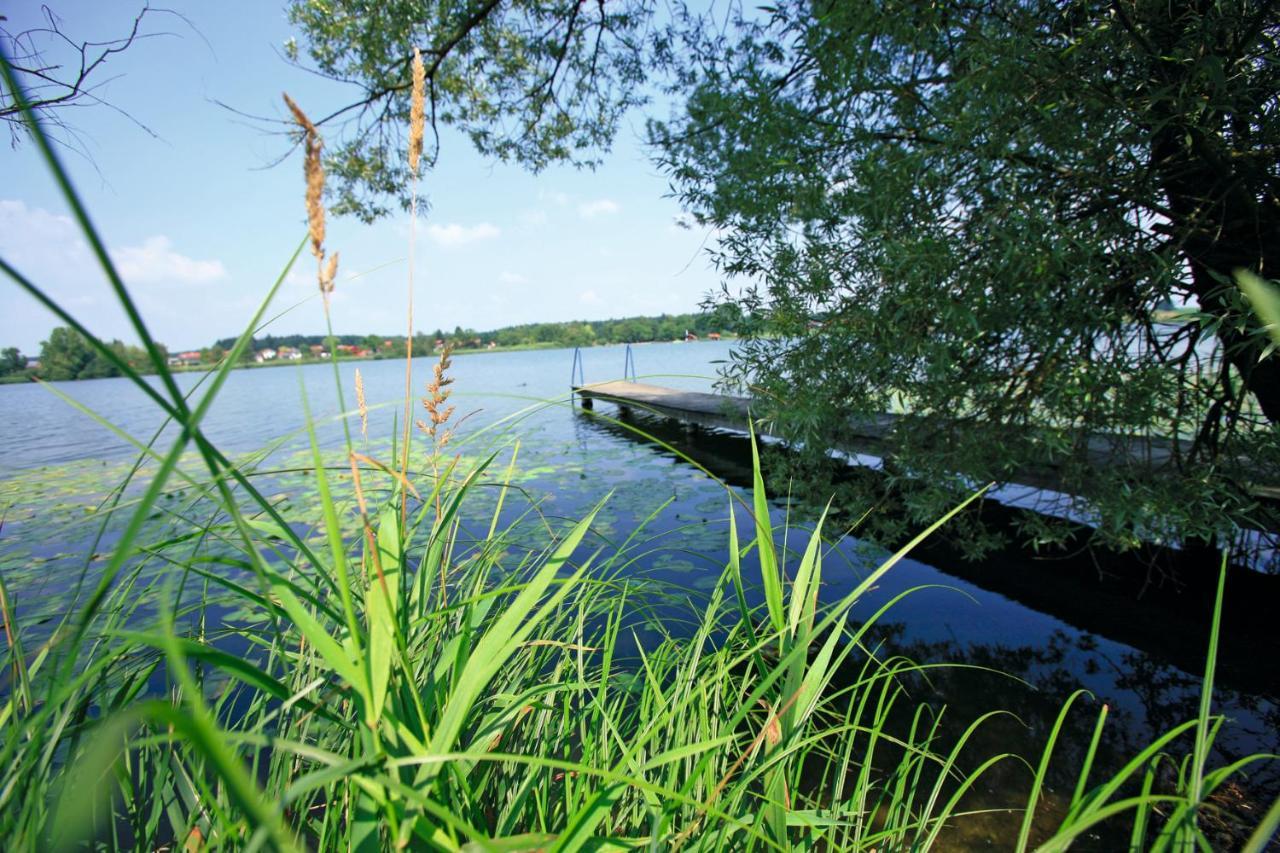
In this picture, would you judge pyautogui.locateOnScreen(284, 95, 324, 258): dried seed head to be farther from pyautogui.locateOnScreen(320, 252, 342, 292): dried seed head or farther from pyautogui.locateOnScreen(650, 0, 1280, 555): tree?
pyautogui.locateOnScreen(650, 0, 1280, 555): tree

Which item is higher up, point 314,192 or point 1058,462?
point 314,192

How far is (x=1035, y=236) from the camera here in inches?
87.7

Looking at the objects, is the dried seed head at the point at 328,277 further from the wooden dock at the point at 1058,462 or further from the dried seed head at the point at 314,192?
the wooden dock at the point at 1058,462

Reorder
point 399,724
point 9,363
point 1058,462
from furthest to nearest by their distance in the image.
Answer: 1. point 1058,462
2. point 9,363
3. point 399,724

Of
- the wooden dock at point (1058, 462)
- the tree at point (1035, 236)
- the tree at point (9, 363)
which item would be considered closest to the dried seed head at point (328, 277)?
the wooden dock at point (1058, 462)

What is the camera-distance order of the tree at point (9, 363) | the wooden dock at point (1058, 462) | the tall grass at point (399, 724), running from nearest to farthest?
the tall grass at point (399, 724) → the tree at point (9, 363) → the wooden dock at point (1058, 462)

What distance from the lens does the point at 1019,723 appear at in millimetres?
2486

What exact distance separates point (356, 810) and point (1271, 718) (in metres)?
3.54

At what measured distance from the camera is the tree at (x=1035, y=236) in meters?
2.17

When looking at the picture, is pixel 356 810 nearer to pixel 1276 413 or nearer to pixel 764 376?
pixel 764 376

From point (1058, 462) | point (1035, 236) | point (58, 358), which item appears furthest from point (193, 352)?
point (1058, 462)

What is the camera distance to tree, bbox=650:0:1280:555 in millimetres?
2168

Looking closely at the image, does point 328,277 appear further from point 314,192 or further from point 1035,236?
point 1035,236

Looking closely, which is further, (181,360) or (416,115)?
(181,360)
